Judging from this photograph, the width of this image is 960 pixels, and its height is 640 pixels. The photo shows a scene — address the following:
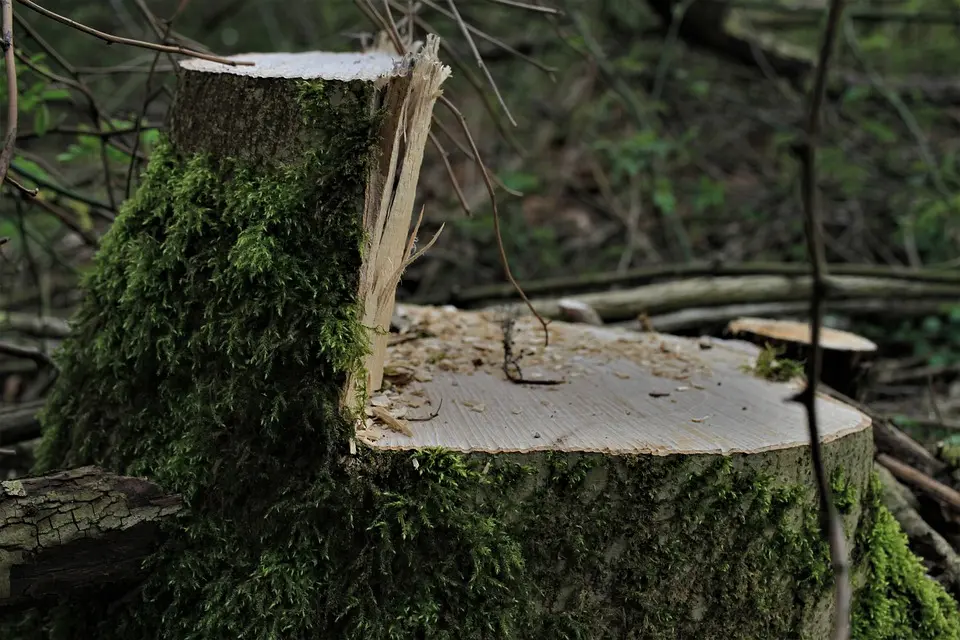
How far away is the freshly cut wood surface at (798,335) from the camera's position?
2.81 metres

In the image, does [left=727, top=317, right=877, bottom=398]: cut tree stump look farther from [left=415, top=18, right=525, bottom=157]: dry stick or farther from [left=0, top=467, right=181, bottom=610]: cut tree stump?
[left=0, top=467, right=181, bottom=610]: cut tree stump

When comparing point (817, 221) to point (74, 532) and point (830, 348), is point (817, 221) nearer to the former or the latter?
point (74, 532)

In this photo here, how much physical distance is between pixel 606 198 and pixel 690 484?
4554mm

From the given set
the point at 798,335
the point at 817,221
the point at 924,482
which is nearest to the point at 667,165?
the point at 798,335

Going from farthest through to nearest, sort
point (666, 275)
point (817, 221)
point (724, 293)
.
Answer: point (666, 275), point (724, 293), point (817, 221)

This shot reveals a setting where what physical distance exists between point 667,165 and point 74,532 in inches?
216

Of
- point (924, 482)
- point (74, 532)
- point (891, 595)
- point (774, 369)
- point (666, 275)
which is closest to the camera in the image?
point (74, 532)

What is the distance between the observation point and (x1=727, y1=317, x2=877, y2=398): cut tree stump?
9.23 ft

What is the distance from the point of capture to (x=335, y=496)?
1.65 metres

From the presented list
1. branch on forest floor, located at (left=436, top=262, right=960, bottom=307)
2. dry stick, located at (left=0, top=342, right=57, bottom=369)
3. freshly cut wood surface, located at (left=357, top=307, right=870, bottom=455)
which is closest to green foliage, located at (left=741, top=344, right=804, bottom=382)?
freshly cut wood surface, located at (left=357, top=307, right=870, bottom=455)

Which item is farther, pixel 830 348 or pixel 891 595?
pixel 830 348

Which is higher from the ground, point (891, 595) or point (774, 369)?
point (774, 369)

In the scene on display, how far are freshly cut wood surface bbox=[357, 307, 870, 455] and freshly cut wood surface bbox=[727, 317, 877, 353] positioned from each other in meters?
0.26

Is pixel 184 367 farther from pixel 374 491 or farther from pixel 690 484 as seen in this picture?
pixel 690 484
